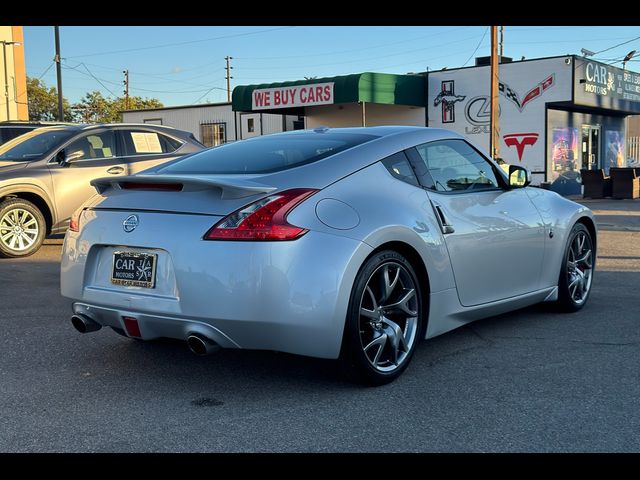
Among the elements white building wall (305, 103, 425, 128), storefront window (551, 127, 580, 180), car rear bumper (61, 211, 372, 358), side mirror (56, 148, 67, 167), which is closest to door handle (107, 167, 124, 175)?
side mirror (56, 148, 67, 167)

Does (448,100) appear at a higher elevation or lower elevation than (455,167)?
higher

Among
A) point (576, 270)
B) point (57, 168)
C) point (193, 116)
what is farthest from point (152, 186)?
point (193, 116)

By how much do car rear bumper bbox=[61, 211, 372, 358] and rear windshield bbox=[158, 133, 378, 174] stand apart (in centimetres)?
66

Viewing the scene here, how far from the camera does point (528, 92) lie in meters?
26.3

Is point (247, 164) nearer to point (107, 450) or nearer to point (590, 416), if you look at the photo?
point (107, 450)

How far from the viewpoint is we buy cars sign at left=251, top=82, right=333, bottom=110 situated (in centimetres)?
2833

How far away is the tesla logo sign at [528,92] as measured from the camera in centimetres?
2564

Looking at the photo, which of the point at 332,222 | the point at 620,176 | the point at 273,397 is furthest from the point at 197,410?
the point at 620,176

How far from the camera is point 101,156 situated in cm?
1020

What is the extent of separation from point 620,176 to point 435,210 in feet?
66.5

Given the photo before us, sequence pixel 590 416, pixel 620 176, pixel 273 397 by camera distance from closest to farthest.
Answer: pixel 590 416
pixel 273 397
pixel 620 176

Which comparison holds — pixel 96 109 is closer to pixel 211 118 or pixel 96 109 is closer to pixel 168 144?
pixel 211 118

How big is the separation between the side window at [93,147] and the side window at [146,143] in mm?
192

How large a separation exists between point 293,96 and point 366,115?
415cm
